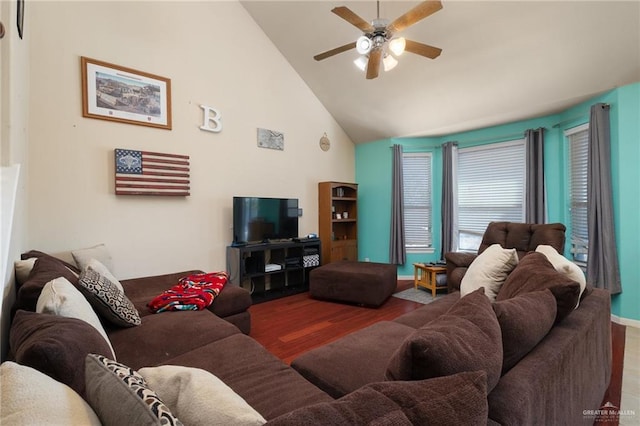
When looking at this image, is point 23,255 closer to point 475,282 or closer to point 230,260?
point 230,260

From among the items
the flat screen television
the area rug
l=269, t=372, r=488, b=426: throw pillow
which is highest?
the flat screen television

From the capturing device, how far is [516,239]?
10.8 ft

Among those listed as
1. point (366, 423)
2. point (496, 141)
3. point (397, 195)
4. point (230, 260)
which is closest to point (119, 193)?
point (230, 260)

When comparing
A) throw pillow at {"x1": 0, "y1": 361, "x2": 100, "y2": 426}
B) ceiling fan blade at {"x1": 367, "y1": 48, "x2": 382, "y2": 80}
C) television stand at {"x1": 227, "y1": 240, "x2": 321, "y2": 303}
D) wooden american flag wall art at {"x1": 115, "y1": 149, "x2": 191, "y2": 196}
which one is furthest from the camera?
television stand at {"x1": 227, "y1": 240, "x2": 321, "y2": 303}

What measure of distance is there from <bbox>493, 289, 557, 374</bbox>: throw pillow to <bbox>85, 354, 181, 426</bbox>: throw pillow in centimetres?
99

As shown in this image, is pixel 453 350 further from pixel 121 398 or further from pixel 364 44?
pixel 364 44

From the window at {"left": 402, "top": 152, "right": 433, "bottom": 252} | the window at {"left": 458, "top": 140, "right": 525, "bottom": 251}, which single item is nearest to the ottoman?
the window at {"left": 402, "top": 152, "right": 433, "bottom": 252}

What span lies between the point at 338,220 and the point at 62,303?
3.94 m

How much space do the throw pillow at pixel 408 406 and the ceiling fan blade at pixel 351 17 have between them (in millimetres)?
2381

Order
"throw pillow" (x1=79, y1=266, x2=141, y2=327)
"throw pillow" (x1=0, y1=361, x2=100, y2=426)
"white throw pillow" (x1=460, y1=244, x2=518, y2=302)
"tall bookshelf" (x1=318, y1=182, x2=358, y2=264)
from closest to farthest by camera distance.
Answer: "throw pillow" (x1=0, y1=361, x2=100, y2=426), "throw pillow" (x1=79, y1=266, x2=141, y2=327), "white throw pillow" (x1=460, y1=244, x2=518, y2=302), "tall bookshelf" (x1=318, y1=182, x2=358, y2=264)

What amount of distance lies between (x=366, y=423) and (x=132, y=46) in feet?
12.7

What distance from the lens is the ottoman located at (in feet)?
11.3

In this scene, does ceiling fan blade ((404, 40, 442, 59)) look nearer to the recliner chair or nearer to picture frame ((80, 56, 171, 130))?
the recliner chair

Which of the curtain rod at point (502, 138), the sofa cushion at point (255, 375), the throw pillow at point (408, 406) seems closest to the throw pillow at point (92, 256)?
the sofa cushion at point (255, 375)
